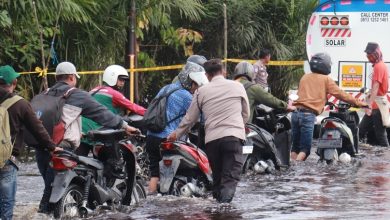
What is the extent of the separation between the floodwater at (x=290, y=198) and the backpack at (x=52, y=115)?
79 centimetres

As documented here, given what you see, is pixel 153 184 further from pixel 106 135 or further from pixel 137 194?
pixel 106 135

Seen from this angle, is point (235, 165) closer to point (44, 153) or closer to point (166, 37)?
point (44, 153)

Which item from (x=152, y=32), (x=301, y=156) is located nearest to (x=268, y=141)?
(x=301, y=156)

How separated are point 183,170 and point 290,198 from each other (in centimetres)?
132

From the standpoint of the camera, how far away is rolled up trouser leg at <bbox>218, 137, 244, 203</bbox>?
11.2 metres

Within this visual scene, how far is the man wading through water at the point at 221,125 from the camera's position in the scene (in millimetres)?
11203

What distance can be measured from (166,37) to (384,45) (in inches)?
185

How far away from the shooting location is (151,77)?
Result: 853 inches

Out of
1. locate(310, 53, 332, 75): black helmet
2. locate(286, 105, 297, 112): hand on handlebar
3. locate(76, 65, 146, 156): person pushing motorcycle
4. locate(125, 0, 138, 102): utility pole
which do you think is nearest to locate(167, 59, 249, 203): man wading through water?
locate(76, 65, 146, 156): person pushing motorcycle

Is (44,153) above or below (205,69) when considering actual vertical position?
below

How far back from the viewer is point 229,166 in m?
11.2

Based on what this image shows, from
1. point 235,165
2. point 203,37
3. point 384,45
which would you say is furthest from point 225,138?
point 203,37

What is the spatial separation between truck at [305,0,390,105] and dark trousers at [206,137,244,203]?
7.73 metres

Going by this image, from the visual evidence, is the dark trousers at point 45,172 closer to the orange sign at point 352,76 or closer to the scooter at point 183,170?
the scooter at point 183,170
